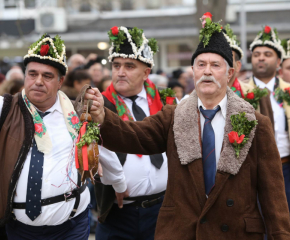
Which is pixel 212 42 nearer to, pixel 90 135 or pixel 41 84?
pixel 90 135

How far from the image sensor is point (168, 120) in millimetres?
3545

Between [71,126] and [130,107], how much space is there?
0.88 meters

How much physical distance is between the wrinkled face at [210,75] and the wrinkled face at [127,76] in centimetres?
146

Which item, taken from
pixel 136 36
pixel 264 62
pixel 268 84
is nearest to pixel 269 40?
pixel 264 62

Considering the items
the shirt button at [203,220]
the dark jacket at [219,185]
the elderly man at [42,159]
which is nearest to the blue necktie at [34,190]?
the elderly man at [42,159]

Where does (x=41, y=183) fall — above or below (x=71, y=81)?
below

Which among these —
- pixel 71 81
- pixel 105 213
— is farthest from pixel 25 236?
pixel 71 81

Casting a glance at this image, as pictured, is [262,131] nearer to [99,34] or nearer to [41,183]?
[41,183]

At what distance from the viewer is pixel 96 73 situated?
363 inches

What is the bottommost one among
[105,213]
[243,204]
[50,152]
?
[105,213]

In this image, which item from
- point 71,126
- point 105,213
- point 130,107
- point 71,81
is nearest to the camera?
point 71,126

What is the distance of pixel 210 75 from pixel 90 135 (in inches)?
41.4

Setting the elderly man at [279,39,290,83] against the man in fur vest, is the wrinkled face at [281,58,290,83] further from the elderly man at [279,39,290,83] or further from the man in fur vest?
the man in fur vest

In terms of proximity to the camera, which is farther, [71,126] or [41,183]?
[71,126]
